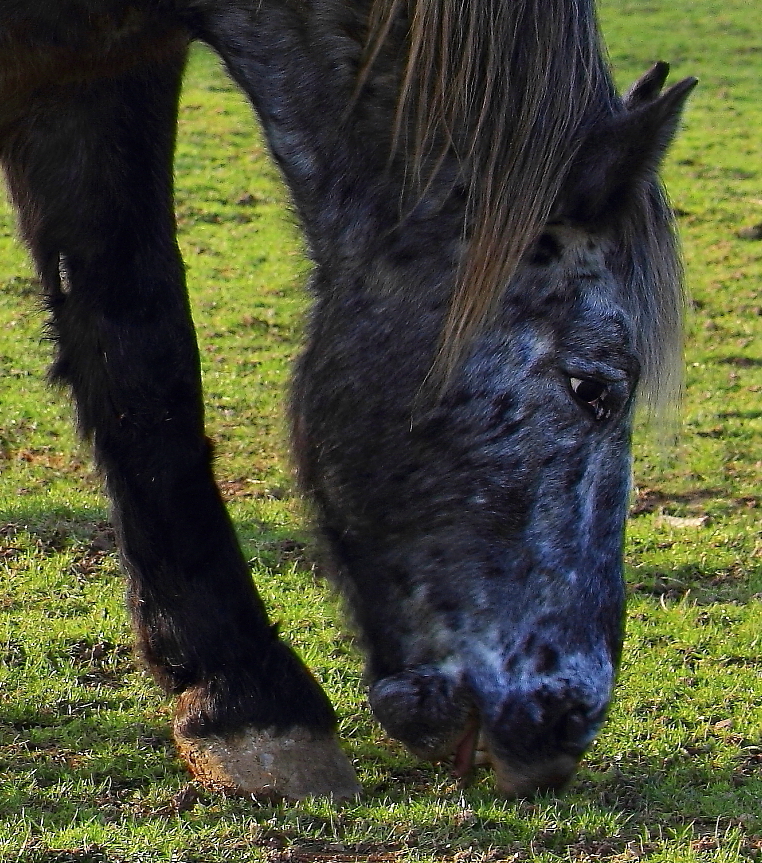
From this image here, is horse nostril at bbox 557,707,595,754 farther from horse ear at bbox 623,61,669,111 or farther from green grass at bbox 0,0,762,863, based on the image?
horse ear at bbox 623,61,669,111

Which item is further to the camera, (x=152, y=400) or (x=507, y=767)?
(x=152, y=400)

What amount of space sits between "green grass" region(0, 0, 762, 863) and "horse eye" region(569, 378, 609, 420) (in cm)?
67

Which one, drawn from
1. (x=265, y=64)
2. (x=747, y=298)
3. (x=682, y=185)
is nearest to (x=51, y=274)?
(x=265, y=64)

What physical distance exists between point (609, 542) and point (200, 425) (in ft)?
3.95

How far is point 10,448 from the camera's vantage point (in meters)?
→ 5.88

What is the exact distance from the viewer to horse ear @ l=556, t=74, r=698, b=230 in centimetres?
255

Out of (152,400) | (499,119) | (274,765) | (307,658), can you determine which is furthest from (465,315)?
(307,658)

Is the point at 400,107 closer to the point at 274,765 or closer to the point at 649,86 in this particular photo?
the point at 649,86

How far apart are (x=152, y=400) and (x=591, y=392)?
124 centimetres

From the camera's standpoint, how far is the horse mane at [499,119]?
2.62 meters

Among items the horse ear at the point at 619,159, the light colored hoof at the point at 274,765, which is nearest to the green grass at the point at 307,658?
the light colored hoof at the point at 274,765

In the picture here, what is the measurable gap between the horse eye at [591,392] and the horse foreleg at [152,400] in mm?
1083

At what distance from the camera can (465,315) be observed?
2.63m

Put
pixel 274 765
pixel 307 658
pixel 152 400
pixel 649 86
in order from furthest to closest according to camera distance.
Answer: pixel 307 658 < pixel 152 400 < pixel 274 765 < pixel 649 86
